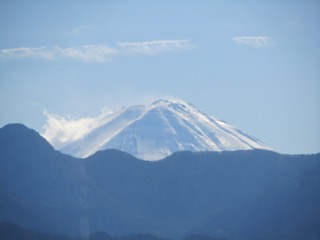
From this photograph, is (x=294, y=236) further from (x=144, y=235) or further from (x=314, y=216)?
(x=144, y=235)

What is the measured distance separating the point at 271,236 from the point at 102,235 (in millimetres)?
34436

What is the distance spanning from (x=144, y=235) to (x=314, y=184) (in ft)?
147

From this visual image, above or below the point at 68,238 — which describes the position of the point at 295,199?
above

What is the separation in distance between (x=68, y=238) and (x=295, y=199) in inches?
2131

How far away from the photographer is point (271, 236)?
18088 cm

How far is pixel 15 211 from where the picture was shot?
7613 inches

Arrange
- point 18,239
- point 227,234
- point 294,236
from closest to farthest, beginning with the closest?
point 18,239, point 294,236, point 227,234

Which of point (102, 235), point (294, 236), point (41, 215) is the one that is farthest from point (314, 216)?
point (41, 215)

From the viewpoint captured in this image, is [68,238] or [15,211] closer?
[68,238]

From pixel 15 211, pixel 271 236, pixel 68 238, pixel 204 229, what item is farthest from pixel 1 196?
pixel 271 236

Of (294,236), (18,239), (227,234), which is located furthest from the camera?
(227,234)

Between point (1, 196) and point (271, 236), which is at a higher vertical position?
point (1, 196)

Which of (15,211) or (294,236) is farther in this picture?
(15,211)

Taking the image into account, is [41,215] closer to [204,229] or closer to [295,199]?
[204,229]
